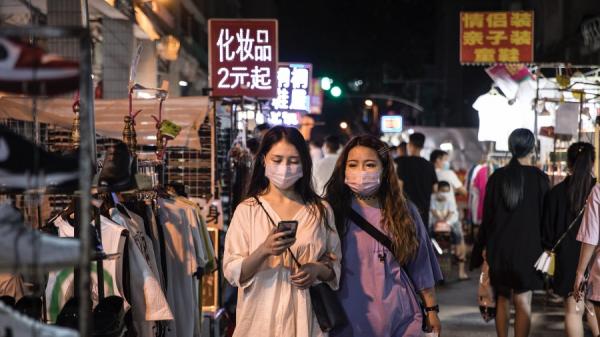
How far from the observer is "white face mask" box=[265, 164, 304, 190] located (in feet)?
15.7

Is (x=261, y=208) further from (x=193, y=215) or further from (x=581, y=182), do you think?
(x=581, y=182)

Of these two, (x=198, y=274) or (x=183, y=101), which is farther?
(x=183, y=101)

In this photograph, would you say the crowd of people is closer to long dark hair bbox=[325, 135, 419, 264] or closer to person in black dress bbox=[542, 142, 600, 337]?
long dark hair bbox=[325, 135, 419, 264]

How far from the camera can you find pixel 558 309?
39.2 feet

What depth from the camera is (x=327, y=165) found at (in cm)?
1184

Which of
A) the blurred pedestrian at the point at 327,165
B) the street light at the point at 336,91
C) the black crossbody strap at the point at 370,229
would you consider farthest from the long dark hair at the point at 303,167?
the street light at the point at 336,91

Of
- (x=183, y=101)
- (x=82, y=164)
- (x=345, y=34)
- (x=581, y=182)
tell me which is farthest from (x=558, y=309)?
(x=345, y=34)

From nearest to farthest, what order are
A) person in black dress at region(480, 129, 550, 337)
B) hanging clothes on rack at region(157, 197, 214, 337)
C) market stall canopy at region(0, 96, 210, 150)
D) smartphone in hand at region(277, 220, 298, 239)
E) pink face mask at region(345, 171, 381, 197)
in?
smartphone in hand at region(277, 220, 298, 239) → pink face mask at region(345, 171, 381, 197) → hanging clothes on rack at region(157, 197, 214, 337) → person in black dress at region(480, 129, 550, 337) → market stall canopy at region(0, 96, 210, 150)

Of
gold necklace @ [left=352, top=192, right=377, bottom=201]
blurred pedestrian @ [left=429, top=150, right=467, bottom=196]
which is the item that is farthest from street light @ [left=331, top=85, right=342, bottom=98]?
gold necklace @ [left=352, top=192, right=377, bottom=201]

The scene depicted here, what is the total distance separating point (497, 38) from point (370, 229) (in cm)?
1192

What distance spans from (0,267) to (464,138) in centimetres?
2084

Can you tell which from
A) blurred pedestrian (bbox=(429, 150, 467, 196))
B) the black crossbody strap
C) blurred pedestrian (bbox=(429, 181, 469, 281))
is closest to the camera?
the black crossbody strap

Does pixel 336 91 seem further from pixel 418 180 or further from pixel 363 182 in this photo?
pixel 363 182

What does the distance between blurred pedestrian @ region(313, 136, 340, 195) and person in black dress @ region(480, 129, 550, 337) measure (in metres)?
3.07
